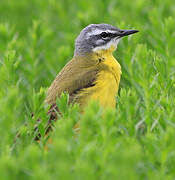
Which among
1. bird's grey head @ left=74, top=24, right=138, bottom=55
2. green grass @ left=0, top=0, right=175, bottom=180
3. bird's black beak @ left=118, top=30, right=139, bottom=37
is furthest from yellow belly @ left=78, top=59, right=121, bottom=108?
bird's grey head @ left=74, top=24, right=138, bottom=55

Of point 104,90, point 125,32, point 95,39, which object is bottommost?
point 104,90

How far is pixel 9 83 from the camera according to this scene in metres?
3.36

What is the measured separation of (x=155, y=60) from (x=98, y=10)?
326cm

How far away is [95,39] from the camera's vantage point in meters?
5.06

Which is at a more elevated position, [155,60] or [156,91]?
[155,60]

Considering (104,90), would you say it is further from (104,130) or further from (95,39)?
(104,130)

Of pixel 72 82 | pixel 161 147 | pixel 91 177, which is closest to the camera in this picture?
pixel 91 177

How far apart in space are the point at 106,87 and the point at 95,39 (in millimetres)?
971

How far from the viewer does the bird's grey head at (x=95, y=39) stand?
4.92 m

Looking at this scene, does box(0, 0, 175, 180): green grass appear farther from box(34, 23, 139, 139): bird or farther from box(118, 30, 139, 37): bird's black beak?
box(34, 23, 139, 139): bird

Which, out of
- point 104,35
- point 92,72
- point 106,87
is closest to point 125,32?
point 104,35

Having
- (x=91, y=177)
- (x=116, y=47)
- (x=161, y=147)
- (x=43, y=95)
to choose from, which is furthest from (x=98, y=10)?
(x=91, y=177)

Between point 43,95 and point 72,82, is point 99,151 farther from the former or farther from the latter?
point 72,82

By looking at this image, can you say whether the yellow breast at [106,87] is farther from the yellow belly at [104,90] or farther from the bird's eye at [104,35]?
the bird's eye at [104,35]
